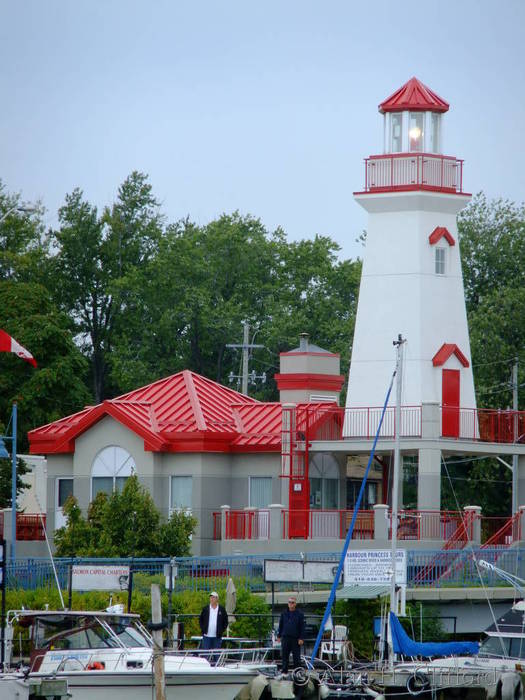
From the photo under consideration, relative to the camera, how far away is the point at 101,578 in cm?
3709

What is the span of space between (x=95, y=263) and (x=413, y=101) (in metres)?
34.2

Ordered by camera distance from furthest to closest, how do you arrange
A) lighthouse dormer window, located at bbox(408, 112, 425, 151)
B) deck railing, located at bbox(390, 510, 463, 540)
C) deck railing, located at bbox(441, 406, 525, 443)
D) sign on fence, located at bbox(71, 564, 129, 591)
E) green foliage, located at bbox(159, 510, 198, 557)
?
lighthouse dormer window, located at bbox(408, 112, 425, 151), deck railing, located at bbox(441, 406, 525, 443), deck railing, located at bbox(390, 510, 463, 540), green foliage, located at bbox(159, 510, 198, 557), sign on fence, located at bbox(71, 564, 129, 591)

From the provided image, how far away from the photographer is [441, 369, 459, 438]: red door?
171 feet

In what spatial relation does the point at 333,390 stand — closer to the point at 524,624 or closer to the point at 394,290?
the point at 394,290

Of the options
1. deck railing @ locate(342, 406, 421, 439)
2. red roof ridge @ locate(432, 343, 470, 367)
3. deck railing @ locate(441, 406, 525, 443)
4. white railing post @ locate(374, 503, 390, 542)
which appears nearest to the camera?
white railing post @ locate(374, 503, 390, 542)

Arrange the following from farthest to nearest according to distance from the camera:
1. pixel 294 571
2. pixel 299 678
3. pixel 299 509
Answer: pixel 299 509 → pixel 294 571 → pixel 299 678

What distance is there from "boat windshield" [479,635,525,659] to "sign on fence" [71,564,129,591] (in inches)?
305

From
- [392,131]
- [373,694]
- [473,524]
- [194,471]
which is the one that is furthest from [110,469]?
[373,694]

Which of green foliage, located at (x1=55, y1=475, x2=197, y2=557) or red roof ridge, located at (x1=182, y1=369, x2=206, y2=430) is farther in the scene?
red roof ridge, located at (x1=182, y1=369, x2=206, y2=430)

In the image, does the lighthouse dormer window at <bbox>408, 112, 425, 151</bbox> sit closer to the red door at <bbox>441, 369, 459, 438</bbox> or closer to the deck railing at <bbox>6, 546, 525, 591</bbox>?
the red door at <bbox>441, 369, 459, 438</bbox>

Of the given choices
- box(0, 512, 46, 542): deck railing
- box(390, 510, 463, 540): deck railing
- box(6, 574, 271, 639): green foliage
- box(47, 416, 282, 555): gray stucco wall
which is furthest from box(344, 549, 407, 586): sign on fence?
box(0, 512, 46, 542): deck railing

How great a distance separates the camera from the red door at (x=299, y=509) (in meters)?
51.1

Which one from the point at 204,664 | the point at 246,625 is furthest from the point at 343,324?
the point at 204,664

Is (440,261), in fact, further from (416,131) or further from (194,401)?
(194,401)
